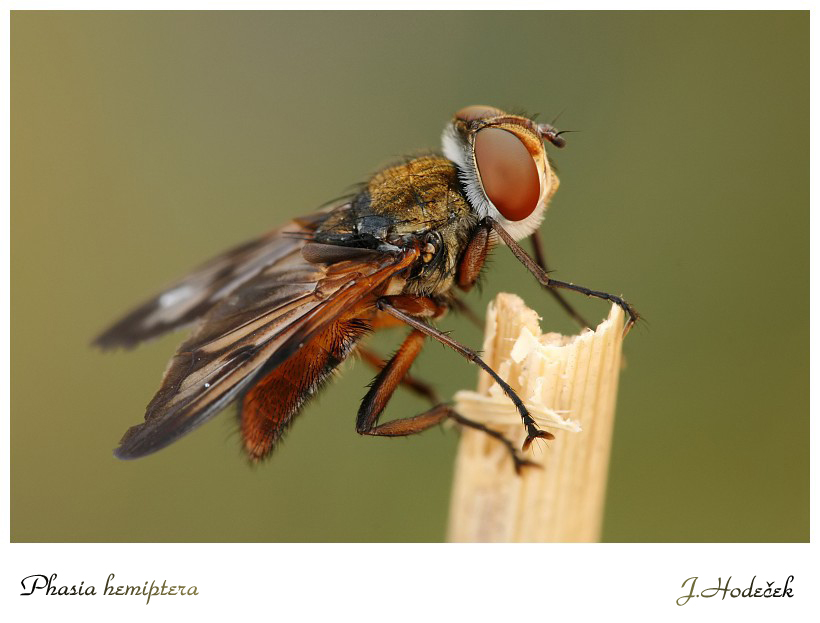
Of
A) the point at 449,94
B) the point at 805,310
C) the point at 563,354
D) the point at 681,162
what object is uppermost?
the point at 449,94

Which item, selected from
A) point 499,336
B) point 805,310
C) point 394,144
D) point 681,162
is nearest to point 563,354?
point 499,336

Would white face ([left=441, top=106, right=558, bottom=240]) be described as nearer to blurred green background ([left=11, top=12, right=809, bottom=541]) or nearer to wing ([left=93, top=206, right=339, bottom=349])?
blurred green background ([left=11, top=12, right=809, bottom=541])

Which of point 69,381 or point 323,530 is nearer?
point 323,530

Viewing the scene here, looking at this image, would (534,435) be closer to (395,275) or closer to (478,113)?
(395,275)

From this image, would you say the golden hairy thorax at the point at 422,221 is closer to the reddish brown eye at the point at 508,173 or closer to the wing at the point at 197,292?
the reddish brown eye at the point at 508,173

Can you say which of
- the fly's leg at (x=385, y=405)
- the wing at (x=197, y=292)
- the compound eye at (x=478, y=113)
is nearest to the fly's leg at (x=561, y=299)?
the compound eye at (x=478, y=113)
